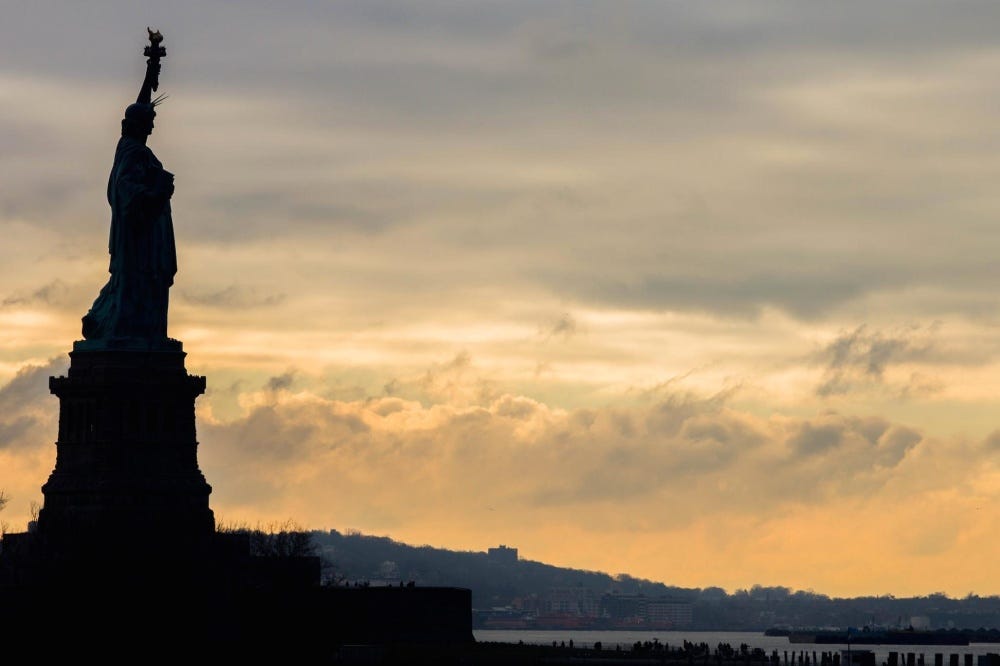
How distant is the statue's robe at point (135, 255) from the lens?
4707 inches

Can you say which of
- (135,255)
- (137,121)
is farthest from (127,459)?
(137,121)

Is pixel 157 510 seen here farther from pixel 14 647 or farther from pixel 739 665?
pixel 739 665

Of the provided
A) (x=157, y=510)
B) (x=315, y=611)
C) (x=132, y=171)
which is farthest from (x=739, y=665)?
(x=132, y=171)

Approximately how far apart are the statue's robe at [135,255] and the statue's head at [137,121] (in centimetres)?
38

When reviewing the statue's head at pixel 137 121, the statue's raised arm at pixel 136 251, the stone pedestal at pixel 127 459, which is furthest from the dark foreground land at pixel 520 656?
the statue's head at pixel 137 121

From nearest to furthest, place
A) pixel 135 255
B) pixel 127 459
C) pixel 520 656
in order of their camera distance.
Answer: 1. pixel 127 459
2. pixel 135 255
3. pixel 520 656

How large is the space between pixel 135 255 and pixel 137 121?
6260mm

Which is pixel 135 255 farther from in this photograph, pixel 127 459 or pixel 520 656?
pixel 520 656

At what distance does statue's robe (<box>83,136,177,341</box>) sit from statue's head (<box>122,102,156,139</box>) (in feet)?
1.25

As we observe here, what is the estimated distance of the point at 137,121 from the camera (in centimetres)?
12094

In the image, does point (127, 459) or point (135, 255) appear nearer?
point (127, 459)

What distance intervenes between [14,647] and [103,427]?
12.7m

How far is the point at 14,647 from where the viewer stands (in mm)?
108688

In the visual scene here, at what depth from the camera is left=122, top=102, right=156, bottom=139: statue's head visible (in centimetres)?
12094
